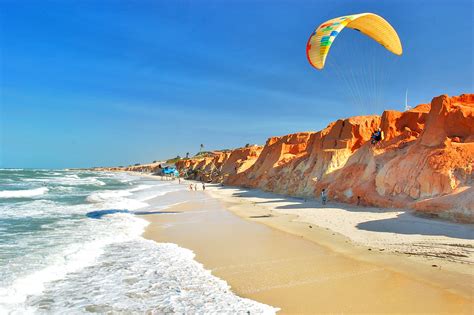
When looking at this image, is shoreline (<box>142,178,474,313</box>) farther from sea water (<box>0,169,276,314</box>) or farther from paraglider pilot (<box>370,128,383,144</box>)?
paraglider pilot (<box>370,128,383,144</box>)

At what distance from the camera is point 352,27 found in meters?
→ 17.4

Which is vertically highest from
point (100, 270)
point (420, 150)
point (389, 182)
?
point (420, 150)

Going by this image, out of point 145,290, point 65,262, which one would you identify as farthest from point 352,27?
point 65,262

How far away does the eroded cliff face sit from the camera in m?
14.8

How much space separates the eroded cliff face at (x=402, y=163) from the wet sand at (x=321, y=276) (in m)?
5.56

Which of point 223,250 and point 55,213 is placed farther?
point 55,213

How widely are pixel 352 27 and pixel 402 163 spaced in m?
7.18

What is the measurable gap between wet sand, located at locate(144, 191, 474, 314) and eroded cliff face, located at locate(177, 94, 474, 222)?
5.56m

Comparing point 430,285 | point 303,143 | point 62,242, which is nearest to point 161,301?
point 430,285

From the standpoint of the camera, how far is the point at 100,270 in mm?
8695

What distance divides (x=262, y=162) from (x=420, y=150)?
28124 mm

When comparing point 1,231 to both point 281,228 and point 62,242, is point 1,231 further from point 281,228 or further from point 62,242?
point 281,228

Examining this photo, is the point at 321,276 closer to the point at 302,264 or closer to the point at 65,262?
the point at 302,264

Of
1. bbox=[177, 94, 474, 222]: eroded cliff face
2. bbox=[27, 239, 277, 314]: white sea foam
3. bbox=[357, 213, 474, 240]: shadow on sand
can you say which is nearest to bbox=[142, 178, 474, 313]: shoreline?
bbox=[27, 239, 277, 314]: white sea foam
